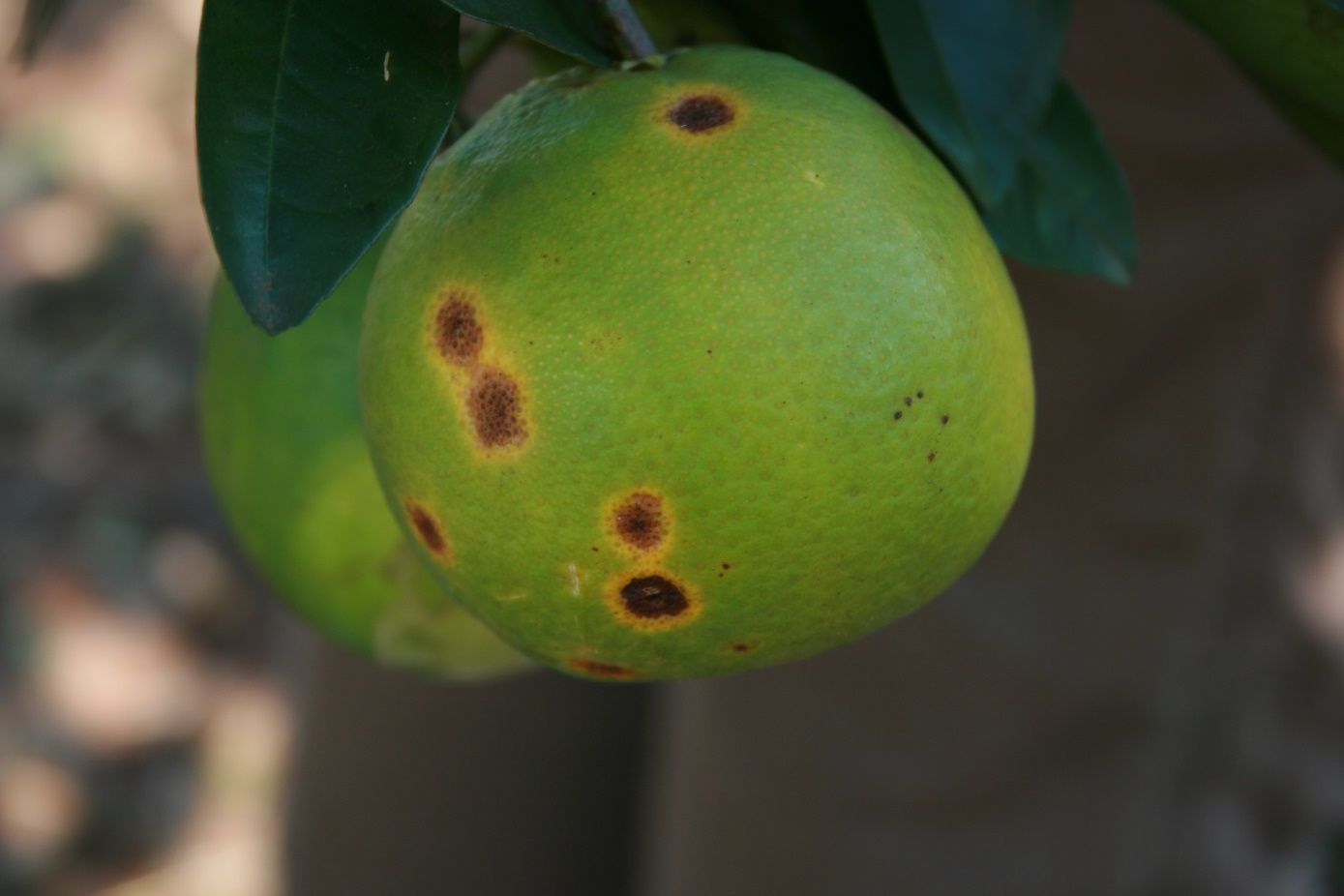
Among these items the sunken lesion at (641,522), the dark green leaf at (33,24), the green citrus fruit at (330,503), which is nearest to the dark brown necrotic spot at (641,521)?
the sunken lesion at (641,522)

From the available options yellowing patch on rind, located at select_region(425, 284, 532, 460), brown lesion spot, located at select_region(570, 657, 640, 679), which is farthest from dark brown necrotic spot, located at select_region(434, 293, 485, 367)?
brown lesion spot, located at select_region(570, 657, 640, 679)

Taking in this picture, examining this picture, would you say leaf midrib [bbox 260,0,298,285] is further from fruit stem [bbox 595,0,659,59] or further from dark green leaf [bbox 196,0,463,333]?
fruit stem [bbox 595,0,659,59]

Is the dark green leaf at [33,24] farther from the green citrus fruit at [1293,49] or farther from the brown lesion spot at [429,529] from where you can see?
the green citrus fruit at [1293,49]

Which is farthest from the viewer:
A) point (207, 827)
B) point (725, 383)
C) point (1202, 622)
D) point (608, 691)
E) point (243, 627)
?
point (243, 627)

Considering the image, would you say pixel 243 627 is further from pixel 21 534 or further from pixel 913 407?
pixel 913 407

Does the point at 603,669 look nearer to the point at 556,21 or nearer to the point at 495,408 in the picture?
the point at 495,408

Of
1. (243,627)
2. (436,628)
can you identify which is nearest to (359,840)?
(436,628)
